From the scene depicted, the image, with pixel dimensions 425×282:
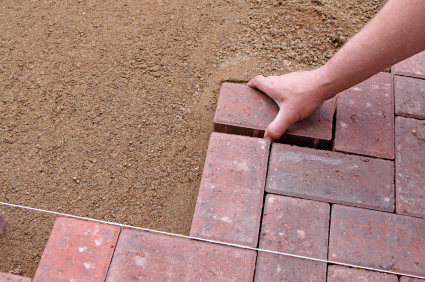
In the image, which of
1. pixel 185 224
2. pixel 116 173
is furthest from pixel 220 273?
pixel 116 173

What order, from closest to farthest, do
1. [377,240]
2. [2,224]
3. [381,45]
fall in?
[381,45]
[377,240]
[2,224]

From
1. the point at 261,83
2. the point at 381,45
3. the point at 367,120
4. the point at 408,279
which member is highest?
the point at 381,45

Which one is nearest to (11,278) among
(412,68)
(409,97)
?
(409,97)

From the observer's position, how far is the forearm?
1.41m

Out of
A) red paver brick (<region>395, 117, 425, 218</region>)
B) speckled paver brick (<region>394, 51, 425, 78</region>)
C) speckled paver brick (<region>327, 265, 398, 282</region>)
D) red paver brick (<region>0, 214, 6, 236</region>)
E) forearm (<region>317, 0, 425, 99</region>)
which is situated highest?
forearm (<region>317, 0, 425, 99</region>)

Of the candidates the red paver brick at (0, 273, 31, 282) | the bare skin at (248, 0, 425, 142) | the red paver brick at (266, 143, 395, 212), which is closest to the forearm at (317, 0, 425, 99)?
the bare skin at (248, 0, 425, 142)

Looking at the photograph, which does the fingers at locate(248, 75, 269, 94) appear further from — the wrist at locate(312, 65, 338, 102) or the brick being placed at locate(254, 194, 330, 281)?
the brick being placed at locate(254, 194, 330, 281)

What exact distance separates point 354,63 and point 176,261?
1171 mm

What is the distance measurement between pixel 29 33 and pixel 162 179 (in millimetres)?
1390

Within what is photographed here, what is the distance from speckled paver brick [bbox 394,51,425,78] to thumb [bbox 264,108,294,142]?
0.81 m

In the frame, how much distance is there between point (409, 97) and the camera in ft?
6.54

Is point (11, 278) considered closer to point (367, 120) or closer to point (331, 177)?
point (331, 177)

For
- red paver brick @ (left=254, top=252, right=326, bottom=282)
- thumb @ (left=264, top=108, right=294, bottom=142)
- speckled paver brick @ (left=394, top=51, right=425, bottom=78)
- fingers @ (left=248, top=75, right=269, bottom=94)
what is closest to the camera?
red paver brick @ (left=254, top=252, right=326, bottom=282)

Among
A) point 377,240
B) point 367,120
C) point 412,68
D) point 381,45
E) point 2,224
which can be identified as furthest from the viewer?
point 412,68
